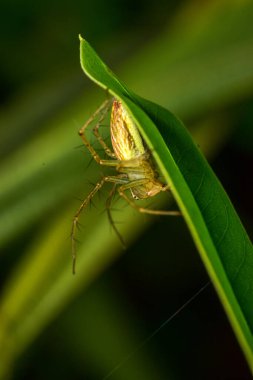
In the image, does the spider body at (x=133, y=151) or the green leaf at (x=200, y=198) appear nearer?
the green leaf at (x=200, y=198)

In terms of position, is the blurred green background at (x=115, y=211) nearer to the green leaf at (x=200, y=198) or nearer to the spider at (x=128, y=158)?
the spider at (x=128, y=158)

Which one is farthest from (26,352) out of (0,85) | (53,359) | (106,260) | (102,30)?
(102,30)

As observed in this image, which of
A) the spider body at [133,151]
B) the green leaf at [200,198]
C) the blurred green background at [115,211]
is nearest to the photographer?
the green leaf at [200,198]

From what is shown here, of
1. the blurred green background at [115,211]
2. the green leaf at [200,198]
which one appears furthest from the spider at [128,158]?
the green leaf at [200,198]

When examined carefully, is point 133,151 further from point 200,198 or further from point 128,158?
point 200,198

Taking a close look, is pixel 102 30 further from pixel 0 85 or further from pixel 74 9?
pixel 0 85

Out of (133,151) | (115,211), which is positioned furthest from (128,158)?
(115,211)

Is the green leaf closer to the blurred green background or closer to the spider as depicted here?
the spider
